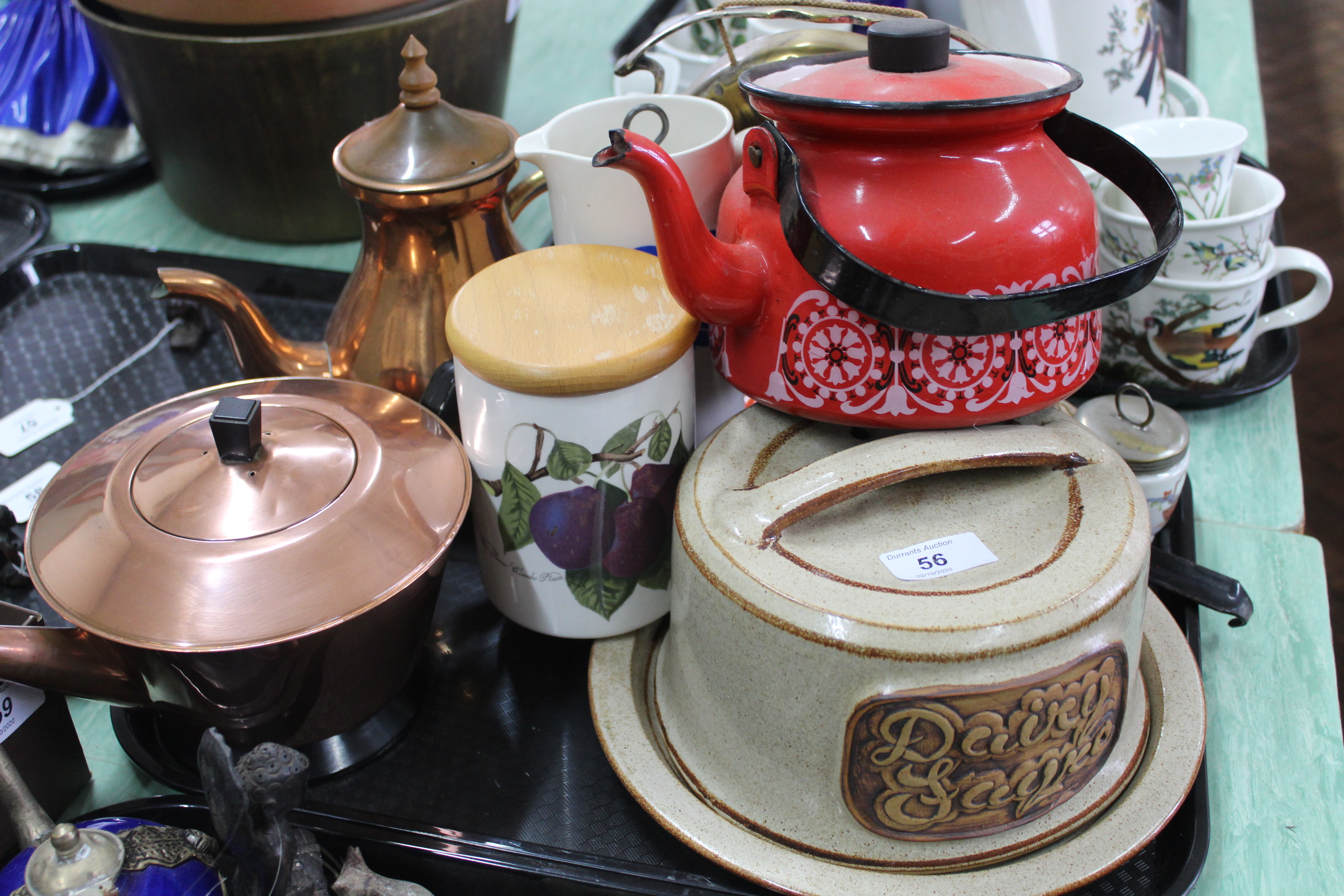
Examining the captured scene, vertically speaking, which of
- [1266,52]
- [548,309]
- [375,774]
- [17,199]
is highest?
[548,309]

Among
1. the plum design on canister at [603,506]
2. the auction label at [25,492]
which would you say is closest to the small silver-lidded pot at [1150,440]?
the plum design on canister at [603,506]

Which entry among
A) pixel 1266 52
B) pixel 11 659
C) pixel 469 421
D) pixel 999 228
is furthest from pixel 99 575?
pixel 1266 52

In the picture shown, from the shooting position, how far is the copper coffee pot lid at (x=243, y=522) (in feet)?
1.73

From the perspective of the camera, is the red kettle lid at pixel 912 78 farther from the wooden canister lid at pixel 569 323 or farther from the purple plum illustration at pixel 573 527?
the purple plum illustration at pixel 573 527

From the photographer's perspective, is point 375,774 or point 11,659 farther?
point 375,774

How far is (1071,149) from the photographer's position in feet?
2.22

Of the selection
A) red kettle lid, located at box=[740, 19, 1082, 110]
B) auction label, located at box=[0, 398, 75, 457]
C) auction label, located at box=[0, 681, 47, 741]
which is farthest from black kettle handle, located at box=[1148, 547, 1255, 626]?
auction label, located at box=[0, 398, 75, 457]

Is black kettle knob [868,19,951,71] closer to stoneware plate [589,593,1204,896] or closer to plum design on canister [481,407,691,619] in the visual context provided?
plum design on canister [481,407,691,619]

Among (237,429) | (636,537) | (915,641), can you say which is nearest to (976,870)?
(915,641)

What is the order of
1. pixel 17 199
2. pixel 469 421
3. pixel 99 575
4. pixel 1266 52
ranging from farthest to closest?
pixel 1266 52
pixel 17 199
pixel 469 421
pixel 99 575

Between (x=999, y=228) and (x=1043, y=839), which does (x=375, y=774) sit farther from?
(x=999, y=228)

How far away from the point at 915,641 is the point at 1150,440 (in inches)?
16.8

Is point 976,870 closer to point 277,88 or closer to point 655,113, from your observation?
point 655,113

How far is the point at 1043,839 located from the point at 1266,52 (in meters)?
2.55
